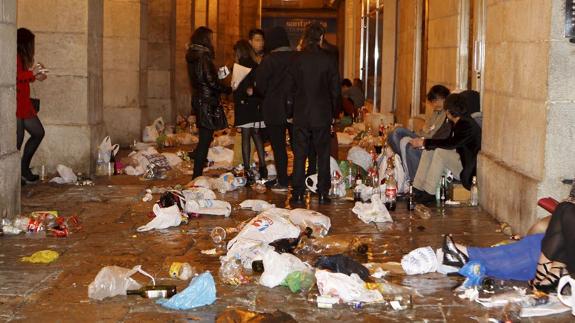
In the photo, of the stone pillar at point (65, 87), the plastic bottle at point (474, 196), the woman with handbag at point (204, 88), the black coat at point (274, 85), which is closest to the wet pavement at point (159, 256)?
the plastic bottle at point (474, 196)

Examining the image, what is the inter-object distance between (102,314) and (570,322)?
2922 millimetres

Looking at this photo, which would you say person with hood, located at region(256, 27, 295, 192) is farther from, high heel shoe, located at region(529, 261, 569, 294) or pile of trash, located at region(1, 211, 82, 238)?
high heel shoe, located at region(529, 261, 569, 294)

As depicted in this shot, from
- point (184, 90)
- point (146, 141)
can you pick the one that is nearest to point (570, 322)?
point (146, 141)

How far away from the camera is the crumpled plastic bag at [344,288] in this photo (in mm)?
6426

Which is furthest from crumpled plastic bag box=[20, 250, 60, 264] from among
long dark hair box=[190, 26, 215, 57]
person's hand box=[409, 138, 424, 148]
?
person's hand box=[409, 138, 424, 148]

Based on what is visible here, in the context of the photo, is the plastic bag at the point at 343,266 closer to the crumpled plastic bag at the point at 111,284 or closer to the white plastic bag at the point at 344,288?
the white plastic bag at the point at 344,288

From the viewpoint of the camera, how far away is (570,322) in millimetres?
6059

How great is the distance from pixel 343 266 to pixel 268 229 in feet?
3.86

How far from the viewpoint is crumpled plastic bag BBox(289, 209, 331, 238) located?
862 centimetres

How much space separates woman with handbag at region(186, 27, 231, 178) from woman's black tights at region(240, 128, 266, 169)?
0.64m

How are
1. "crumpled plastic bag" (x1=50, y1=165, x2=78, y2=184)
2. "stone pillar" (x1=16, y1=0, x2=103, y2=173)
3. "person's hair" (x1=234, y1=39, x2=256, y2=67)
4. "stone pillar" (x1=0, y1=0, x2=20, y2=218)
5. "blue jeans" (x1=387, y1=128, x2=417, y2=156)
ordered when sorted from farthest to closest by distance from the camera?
"stone pillar" (x1=16, y1=0, x2=103, y2=173)
"person's hair" (x1=234, y1=39, x2=256, y2=67)
"crumpled plastic bag" (x1=50, y1=165, x2=78, y2=184)
"blue jeans" (x1=387, y1=128, x2=417, y2=156)
"stone pillar" (x1=0, y1=0, x2=20, y2=218)

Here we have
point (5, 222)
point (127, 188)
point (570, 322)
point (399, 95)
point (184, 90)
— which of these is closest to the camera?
point (570, 322)

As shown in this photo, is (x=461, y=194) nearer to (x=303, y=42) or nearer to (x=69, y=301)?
(x=303, y=42)

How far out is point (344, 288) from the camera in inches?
255
